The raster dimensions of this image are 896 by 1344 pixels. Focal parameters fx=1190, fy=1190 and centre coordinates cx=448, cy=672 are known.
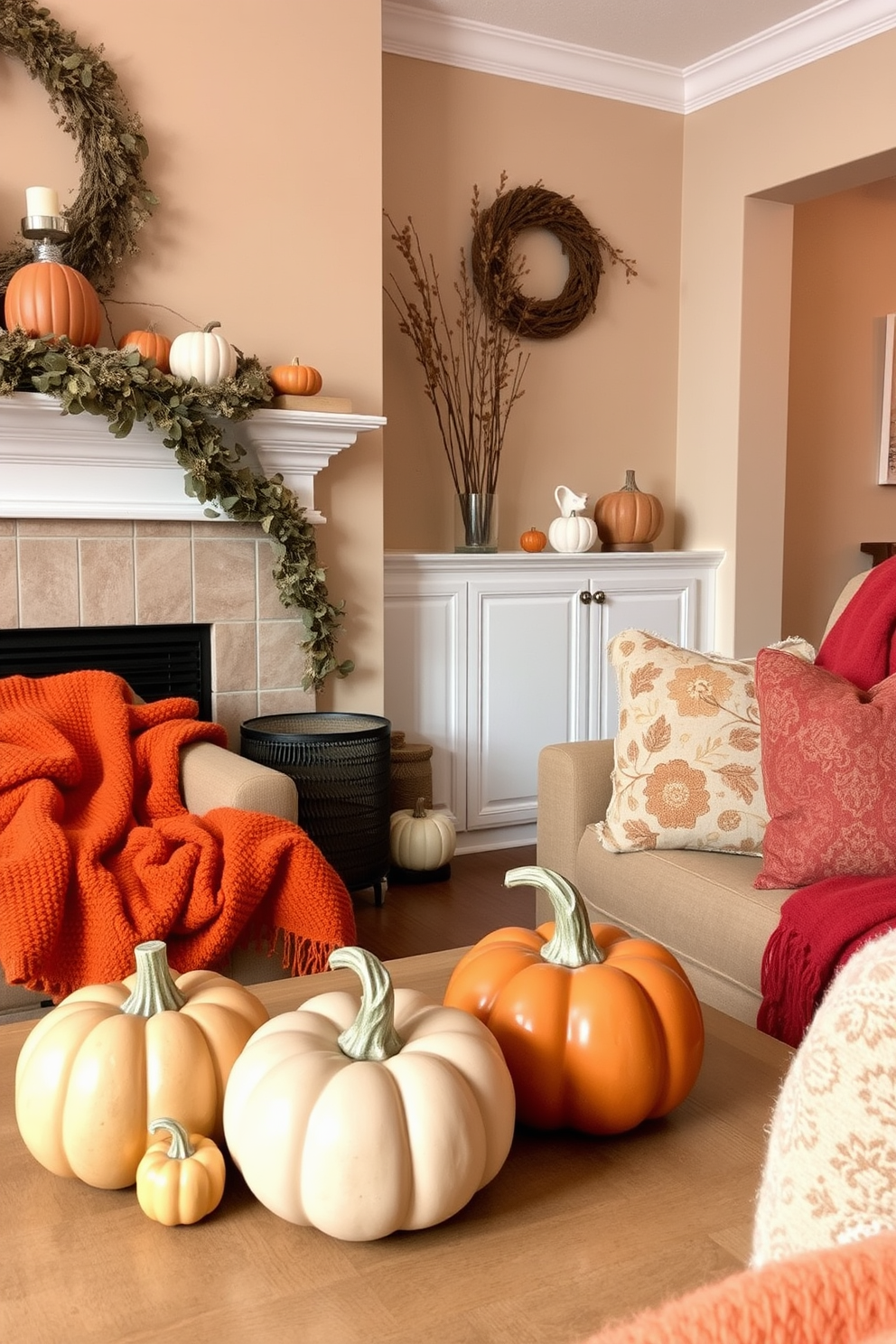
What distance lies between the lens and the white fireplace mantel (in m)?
2.83

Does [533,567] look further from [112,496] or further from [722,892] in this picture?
[722,892]

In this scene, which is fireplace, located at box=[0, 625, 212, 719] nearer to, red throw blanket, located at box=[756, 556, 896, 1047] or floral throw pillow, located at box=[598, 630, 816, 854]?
floral throw pillow, located at box=[598, 630, 816, 854]

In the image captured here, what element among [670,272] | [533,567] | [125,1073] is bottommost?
[125,1073]

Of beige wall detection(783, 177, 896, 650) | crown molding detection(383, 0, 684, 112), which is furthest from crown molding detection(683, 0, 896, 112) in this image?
beige wall detection(783, 177, 896, 650)

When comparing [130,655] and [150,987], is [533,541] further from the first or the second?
[150,987]

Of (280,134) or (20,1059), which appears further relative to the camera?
(280,134)

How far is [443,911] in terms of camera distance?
3270 millimetres

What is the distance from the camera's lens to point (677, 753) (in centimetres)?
225

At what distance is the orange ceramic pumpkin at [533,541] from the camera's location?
4.06m

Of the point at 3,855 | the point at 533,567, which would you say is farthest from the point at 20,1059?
the point at 533,567

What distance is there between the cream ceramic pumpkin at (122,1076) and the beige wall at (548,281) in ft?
10.0

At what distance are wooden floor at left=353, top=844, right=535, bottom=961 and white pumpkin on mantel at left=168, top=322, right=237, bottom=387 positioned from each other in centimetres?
144

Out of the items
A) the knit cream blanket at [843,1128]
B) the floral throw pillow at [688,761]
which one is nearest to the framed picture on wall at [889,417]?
the floral throw pillow at [688,761]

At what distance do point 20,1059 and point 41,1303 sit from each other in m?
0.27
